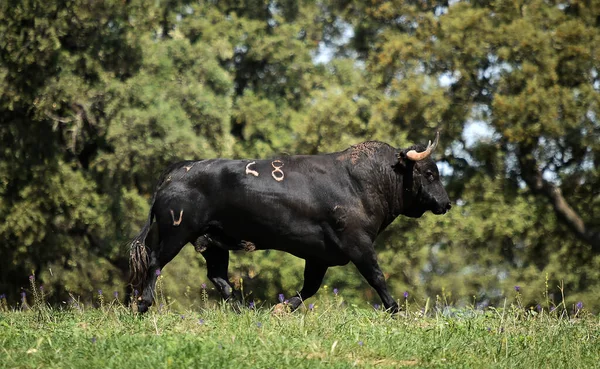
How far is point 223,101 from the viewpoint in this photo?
27812mm

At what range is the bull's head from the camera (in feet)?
37.4

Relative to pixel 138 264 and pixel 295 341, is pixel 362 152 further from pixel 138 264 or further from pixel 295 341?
pixel 295 341

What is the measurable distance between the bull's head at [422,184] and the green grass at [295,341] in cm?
207

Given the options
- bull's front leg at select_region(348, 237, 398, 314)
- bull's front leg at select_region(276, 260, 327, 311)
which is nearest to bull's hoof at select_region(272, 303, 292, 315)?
bull's front leg at select_region(348, 237, 398, 314)

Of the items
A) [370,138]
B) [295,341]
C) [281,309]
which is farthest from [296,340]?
[370,138]

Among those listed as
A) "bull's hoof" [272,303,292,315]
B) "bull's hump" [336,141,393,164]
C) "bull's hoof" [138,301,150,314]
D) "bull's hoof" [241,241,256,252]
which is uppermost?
"bull's hump" [336,141,393,164]

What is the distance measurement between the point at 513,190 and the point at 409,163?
14528 mm

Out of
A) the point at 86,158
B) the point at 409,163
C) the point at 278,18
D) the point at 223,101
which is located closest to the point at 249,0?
the point at 278,18

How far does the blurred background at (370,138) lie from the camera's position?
24188 millimetres

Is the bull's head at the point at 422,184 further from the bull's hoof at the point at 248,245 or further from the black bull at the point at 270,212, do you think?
the bull's hoof at the point at 248,245

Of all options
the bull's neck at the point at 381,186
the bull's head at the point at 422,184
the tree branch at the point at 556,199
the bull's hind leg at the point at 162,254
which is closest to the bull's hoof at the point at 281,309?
the bull's hind leg at the point at 162,254

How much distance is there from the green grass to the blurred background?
15.3m

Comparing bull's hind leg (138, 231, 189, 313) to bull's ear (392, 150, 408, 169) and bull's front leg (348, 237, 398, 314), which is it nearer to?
bull's front leg (348, 237, 398, 314)

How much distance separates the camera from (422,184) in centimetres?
1149
